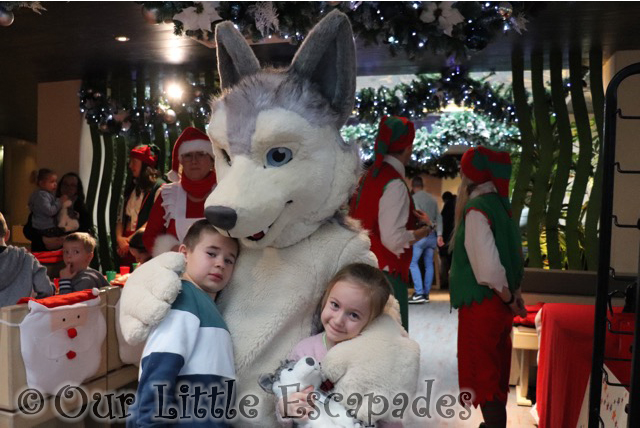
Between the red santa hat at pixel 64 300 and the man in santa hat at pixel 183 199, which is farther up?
the man in santa hat at pixel 183 199

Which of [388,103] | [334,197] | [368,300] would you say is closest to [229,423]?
[368,300]

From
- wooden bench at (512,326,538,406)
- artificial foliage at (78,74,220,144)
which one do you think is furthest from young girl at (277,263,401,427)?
artificial foliage at (78,74,220,144)

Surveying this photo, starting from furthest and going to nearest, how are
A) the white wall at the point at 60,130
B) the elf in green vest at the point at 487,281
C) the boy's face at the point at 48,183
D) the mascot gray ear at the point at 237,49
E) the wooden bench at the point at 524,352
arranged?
the white wall at the point at 60,130 → the boy's face at the point at 48,183 → the wooden bench at the point at 524,352 → the elf in green vest at the point at 487,281 → the mascot gray ear at the point at 237,49

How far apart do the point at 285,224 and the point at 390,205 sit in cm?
194

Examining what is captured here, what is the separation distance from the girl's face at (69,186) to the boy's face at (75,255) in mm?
2939

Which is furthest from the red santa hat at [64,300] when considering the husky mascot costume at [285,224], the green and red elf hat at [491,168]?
the green and red elf hat at [491,168]

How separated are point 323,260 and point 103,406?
5.69 ft

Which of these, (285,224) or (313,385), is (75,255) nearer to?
(285,224)

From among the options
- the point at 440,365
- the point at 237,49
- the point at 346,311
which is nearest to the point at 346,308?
the point at 346,311

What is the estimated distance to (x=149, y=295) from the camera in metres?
1.71

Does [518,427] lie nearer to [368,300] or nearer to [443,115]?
[368,300]

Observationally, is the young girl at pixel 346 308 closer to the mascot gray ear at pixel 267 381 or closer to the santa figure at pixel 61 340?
the mascot gray ear at pixel 267 381

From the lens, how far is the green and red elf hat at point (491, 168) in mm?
3441

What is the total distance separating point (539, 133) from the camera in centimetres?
648
